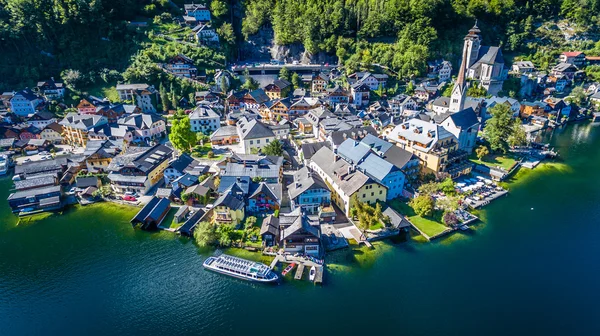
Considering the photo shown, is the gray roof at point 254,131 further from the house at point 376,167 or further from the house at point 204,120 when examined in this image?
the house at point 376,167

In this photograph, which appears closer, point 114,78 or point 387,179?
point 387,179

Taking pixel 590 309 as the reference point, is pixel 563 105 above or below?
above

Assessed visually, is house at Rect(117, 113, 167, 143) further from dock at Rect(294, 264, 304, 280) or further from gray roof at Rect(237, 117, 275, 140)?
dock at Rect(294, 264, 304, 280)

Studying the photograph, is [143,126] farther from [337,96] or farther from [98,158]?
[337,96]

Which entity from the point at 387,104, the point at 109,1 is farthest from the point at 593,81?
the point at 109,1

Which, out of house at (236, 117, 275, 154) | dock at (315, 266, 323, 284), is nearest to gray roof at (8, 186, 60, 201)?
house at (236, 117, 275, 154)

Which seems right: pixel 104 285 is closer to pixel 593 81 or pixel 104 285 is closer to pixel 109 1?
pixel 109 1
